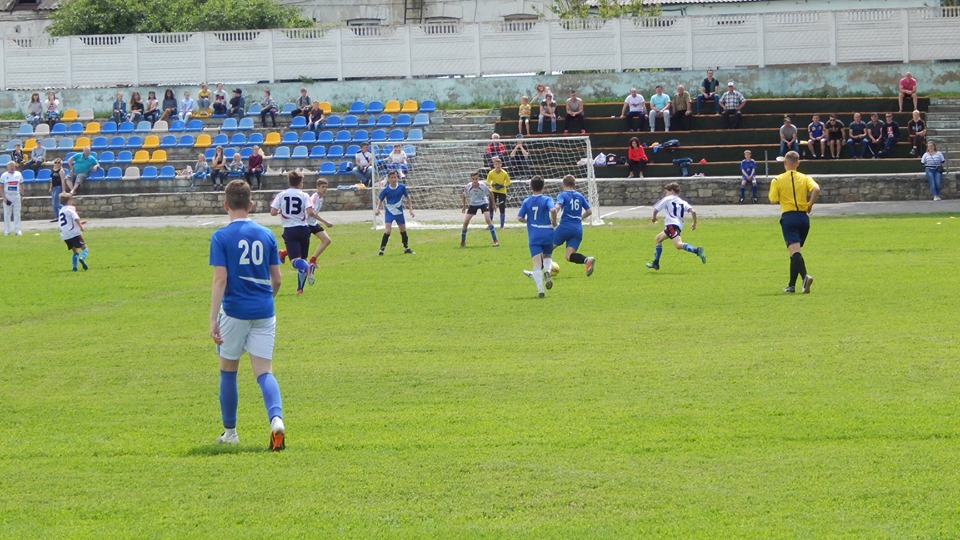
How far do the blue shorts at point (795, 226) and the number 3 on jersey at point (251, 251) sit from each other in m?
9.72

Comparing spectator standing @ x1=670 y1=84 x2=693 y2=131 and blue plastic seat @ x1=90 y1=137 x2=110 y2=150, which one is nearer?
spectator standing @ x1=670 y1=84 x2=693 y2=131

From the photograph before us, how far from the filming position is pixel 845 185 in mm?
34812

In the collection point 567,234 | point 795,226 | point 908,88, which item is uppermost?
point 908,88

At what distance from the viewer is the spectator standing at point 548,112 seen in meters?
38.7

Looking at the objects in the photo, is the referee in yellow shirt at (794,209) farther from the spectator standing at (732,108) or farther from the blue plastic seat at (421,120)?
the blue plastic seat at (421,120)

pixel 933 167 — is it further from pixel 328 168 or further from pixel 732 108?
pixel 328 168

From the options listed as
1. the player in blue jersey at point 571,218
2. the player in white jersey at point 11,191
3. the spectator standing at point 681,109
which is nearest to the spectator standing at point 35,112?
the player in white jersey at point 11,191

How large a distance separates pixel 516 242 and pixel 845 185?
12.1 meters

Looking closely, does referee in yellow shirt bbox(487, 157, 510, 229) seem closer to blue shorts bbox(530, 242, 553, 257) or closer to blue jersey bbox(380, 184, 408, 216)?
blue jersey bbox(380, 184, 408, 216)

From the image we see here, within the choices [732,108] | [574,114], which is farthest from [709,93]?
[574,114]

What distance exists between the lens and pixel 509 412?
9680 mm

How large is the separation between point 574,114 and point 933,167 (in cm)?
1045

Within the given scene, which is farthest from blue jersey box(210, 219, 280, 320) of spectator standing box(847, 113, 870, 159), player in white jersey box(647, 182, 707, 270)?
spectator standing box(847, 113, 870, 159)

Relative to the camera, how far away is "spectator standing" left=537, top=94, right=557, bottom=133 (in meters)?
38.7
